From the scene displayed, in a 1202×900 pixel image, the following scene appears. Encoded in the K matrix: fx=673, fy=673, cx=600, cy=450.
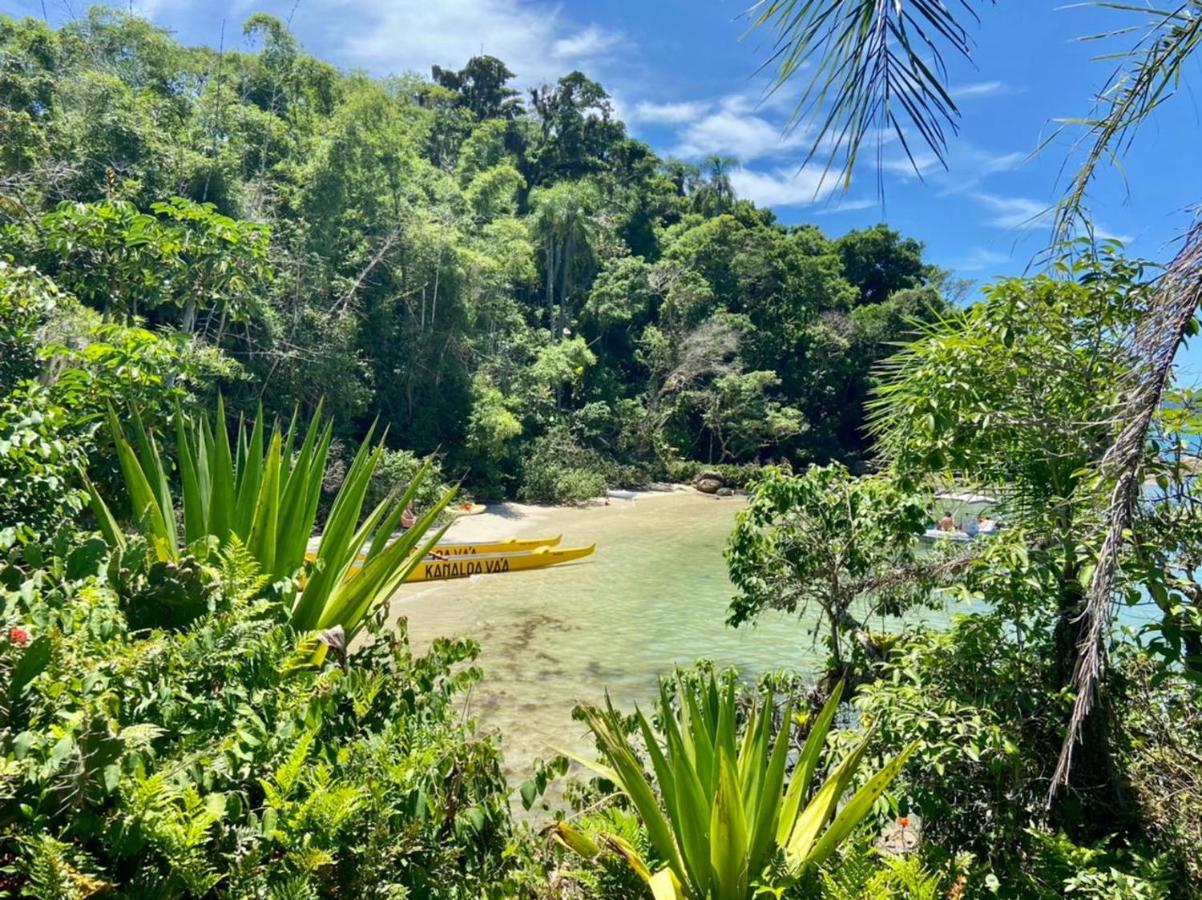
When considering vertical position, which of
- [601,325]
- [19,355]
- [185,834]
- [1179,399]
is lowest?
[185,834]

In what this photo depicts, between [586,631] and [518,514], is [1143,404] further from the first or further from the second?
[518,514]

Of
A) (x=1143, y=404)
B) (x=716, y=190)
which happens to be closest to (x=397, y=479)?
(x=1143, y=404)

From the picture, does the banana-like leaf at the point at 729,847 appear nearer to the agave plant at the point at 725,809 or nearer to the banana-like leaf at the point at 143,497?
the agave plant at the point at 725,809

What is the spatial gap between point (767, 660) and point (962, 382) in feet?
20.4

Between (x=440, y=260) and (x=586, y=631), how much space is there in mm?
13664

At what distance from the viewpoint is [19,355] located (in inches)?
186

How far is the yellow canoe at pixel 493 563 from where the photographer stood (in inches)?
464

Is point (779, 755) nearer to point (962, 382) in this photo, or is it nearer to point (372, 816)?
point (372, 816)

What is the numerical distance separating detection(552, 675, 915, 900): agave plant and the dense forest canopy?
2064mm

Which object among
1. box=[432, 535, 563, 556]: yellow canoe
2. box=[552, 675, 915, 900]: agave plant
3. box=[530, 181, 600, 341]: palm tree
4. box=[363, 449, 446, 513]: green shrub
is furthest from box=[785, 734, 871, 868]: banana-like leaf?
box=[530, 181, 600, 341]: palm tree

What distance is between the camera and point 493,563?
12.7 meters

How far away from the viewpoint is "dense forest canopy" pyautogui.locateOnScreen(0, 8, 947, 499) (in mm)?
11825

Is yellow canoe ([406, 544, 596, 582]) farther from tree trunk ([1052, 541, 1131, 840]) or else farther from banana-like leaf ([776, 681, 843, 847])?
tree trunk ([1052, 541, 1131, 840])

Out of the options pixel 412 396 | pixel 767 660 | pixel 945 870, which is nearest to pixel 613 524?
pixel 412 396
